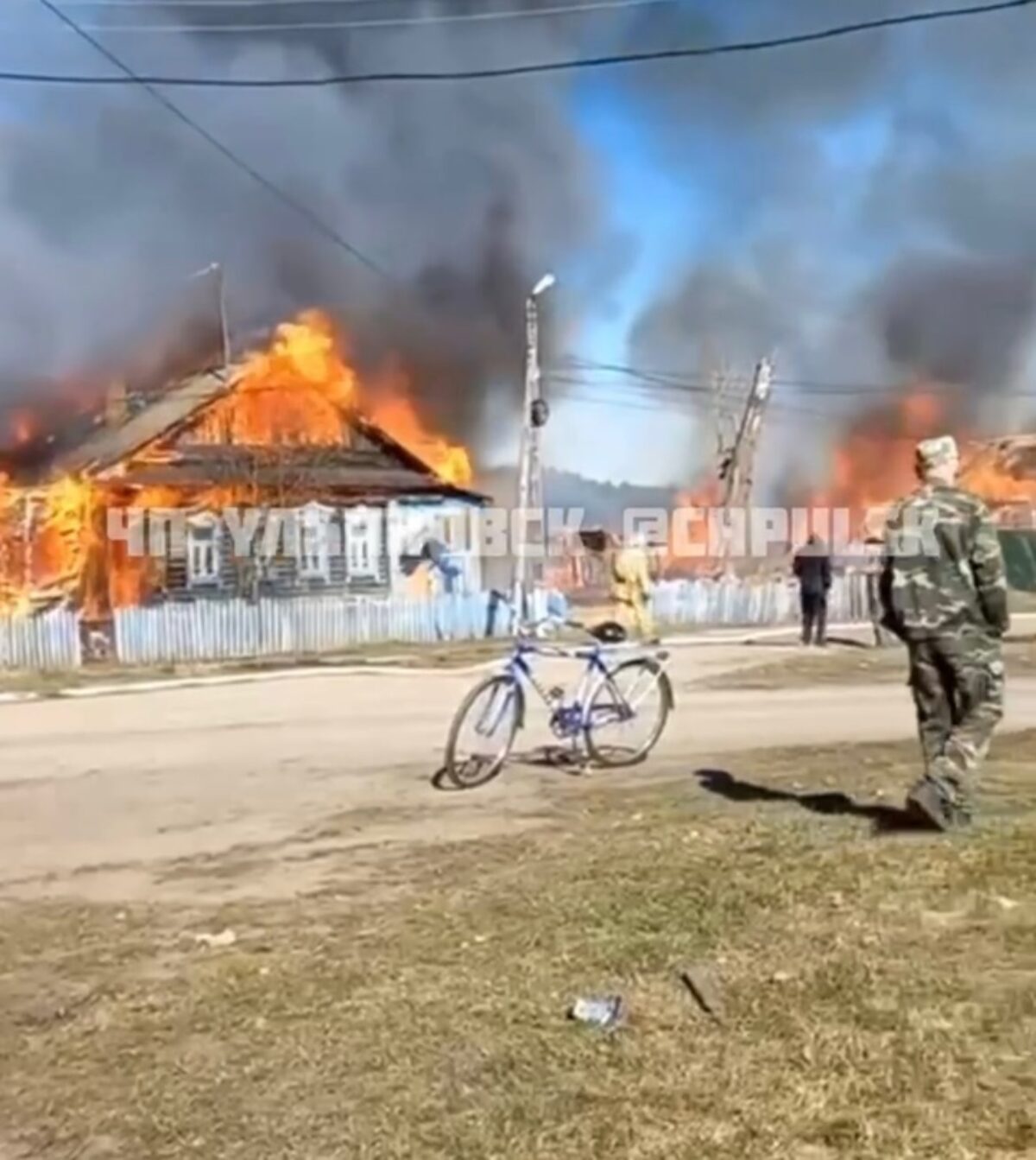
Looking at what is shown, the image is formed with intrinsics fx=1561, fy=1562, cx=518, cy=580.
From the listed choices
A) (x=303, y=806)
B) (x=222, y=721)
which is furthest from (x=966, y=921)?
(x=222, y=721)

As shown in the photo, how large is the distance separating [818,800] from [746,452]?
36.3 metres

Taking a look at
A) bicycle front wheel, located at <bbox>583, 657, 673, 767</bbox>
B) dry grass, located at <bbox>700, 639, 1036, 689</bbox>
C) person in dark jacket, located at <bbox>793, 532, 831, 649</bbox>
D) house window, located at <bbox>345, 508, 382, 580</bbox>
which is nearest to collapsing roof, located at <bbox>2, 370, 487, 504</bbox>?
A: house window, located at <bbox>345, 508, 382, 580</bbox>

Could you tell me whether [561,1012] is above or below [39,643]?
below

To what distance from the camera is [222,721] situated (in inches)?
557

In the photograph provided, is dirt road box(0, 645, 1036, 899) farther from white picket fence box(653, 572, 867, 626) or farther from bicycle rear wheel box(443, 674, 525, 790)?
white picket fence box(653, 572, 867, 626)

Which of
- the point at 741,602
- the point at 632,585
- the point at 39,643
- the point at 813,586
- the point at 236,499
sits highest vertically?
the point at 236,499

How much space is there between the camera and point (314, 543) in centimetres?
3538

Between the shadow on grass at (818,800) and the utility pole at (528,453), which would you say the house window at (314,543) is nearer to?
the utility pole at (528,453)

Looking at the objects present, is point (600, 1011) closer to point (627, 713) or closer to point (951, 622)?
point (951, 622)

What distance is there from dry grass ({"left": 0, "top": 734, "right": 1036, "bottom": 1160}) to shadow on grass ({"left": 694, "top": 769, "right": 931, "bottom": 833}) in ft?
0.85

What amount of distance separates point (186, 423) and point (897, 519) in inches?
1165

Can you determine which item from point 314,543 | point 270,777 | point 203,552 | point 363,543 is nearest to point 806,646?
point 270,777

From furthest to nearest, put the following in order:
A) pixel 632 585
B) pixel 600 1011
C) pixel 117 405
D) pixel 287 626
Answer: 1. pixel 117 405
2. pixel 287 626
3. pixel 632 585
4. pixel 600 1011

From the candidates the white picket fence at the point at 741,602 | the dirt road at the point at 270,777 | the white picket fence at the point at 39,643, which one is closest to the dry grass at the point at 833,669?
the dirt road at the point at 270,777
